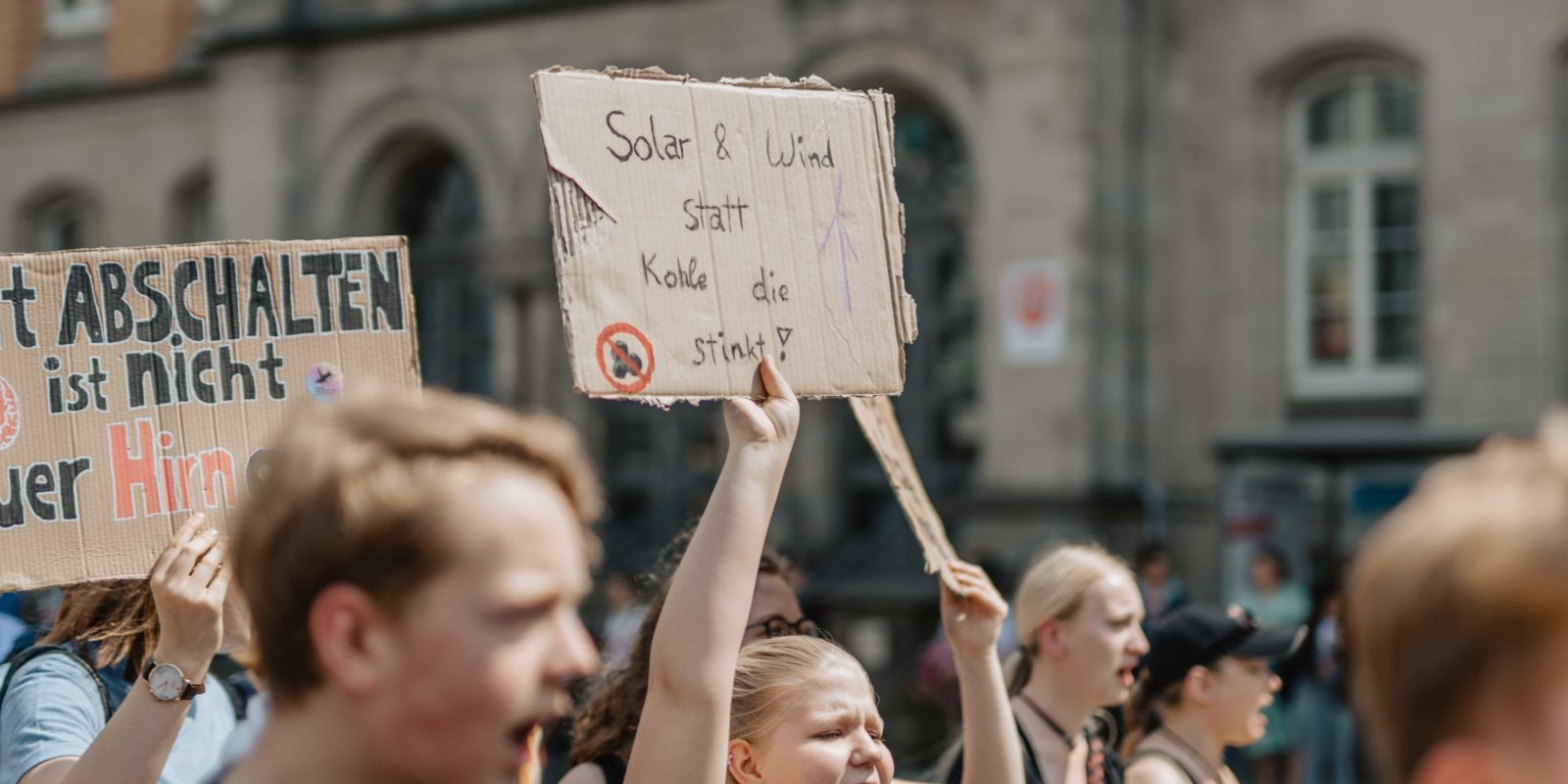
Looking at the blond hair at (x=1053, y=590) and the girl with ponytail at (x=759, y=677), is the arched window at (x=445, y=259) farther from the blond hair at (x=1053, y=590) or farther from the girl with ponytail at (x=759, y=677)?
the girl with ponytail at (x=759, y=677)

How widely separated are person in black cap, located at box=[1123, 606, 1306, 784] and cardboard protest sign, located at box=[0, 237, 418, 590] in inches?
92.2

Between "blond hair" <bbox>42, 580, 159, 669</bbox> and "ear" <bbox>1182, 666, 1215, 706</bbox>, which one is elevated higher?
"blond hair" <bbox>42, 580, 159, 669</bbox>

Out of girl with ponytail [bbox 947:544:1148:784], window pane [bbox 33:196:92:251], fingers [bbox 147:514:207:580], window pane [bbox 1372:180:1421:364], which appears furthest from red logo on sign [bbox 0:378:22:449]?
window pane [bbox 33:196:92:251]

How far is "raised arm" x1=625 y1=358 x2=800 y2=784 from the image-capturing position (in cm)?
254

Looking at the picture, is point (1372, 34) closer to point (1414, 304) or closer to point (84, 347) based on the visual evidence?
point (1414, 304)

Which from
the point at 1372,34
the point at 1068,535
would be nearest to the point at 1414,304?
the point at 1372,34

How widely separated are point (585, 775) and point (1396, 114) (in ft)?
44.4

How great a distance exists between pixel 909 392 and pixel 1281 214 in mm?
3602

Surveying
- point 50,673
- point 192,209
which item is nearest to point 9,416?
point 50,673

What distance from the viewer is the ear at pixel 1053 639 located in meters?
4.44

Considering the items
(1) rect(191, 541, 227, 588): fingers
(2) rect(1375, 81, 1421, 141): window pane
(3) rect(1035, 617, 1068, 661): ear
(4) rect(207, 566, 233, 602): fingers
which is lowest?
(3) rect(1035, 617, 1068, 661): ear

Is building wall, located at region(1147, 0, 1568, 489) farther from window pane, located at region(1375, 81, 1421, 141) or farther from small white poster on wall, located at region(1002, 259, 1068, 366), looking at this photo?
small white poster on wall, located at region(1002, 259, 1068, 366)

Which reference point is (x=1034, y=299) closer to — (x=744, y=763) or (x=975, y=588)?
(x=975, y=588)

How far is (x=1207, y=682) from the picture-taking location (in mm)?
4746
